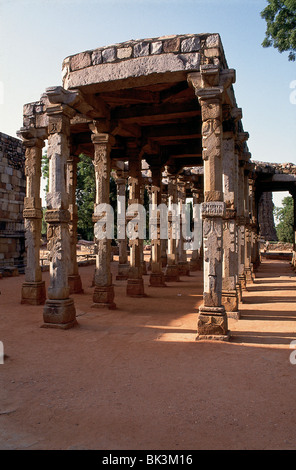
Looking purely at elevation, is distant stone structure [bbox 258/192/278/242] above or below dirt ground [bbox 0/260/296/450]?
above

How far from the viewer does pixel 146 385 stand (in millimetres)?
4609

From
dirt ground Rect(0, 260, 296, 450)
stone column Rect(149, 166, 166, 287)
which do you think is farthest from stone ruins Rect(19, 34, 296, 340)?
stone column Rect(149, 166, 166, 287)

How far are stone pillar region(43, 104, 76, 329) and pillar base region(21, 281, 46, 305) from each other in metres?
2.96

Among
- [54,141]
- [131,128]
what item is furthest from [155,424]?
[131,128]

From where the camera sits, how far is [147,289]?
1392cm

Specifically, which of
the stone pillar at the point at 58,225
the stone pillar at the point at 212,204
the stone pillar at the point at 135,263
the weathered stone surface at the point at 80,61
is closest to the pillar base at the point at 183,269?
the stone pillar at the point at 135,263

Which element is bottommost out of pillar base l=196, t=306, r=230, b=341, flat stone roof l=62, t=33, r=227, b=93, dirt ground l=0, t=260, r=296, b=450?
dirt ground l=0, t=260, r=296, b=450

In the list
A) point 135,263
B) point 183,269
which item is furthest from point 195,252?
point 135,263

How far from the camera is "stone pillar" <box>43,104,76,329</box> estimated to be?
762cm

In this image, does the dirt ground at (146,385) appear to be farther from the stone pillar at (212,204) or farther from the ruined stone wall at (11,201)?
the ruined stone wall at (11,201)

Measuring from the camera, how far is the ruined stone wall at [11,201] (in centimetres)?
1756

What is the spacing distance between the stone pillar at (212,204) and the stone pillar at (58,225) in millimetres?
2770

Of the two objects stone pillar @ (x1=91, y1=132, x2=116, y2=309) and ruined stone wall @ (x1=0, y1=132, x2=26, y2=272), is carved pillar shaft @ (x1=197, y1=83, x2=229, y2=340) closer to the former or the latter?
stone pillar @ (x1=91, y1=132, x2=116, y2=309)

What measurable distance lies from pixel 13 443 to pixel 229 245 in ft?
22.8
